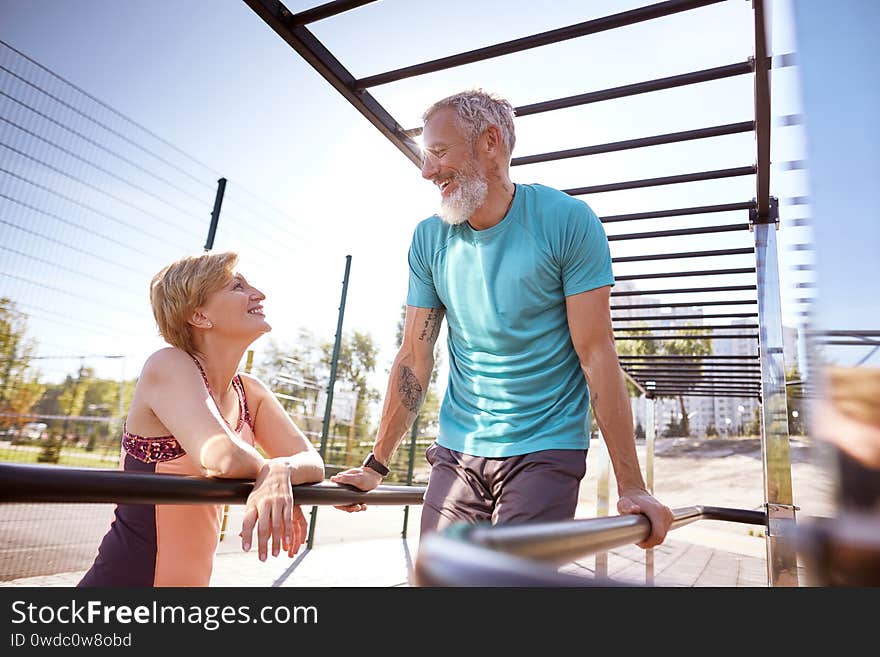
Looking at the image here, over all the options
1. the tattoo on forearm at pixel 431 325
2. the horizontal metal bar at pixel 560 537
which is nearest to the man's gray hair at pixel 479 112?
the tattoo on forearm at pixel 431 325

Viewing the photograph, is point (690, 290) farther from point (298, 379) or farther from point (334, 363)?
point (298, 379)

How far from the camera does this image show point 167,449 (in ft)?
4.79

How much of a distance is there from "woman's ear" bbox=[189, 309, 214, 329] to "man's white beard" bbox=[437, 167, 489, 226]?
75 centimetres

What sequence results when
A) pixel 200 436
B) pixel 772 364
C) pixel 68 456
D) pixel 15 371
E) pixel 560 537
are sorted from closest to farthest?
1. pixel 560 537
2. pixel 200 436
3. pixel 772 364
4. pixel 15 371
5. pixel 68 456

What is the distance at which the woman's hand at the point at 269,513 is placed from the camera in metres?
1.17

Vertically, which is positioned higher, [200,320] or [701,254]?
[701,254]

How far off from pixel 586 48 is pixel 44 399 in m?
4.99

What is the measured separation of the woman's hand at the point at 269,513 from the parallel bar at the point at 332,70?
1149mm

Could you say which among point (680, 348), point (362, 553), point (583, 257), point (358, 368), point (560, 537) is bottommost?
point (362, 553)

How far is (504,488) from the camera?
1.62m

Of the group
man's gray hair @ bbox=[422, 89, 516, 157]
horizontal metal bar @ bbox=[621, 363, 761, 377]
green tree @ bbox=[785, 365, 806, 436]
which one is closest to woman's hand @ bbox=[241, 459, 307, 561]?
green tree @ bbox=[785, 365, 806, 436]

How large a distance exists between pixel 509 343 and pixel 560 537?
1.28 metres

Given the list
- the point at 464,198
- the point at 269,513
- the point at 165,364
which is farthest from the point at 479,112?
the point at 269,513

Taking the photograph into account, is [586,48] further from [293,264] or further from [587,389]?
[293,264]
